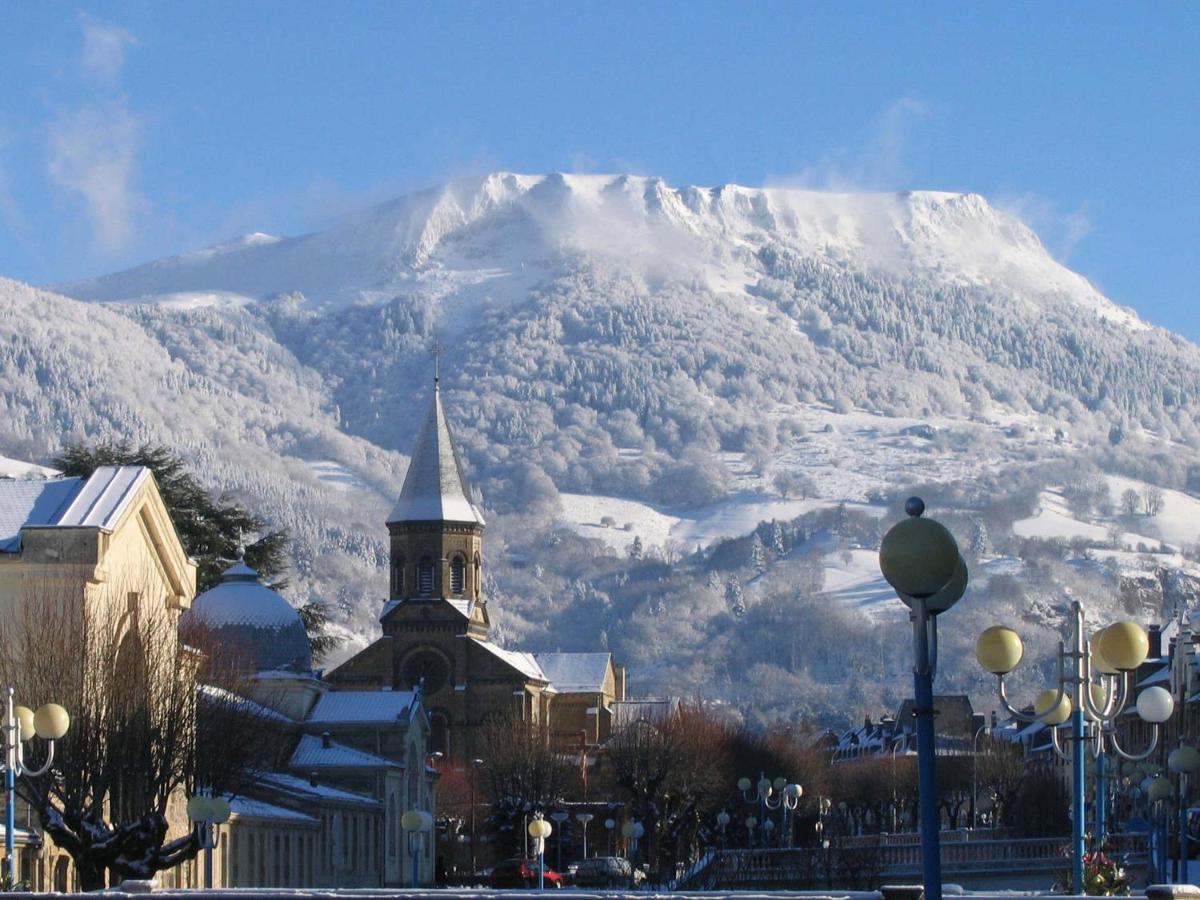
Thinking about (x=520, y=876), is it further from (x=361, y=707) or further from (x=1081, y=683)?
(x=1081, y=683)

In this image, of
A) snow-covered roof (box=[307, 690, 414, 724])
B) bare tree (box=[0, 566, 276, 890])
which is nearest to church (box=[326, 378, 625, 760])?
snow-covered roof (box=[307, 690, 414, 724])

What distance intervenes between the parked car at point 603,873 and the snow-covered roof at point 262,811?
1006 centimetres

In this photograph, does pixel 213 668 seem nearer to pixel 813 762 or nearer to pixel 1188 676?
pixel 1188 676

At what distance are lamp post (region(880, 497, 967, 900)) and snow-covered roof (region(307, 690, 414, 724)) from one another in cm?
9210

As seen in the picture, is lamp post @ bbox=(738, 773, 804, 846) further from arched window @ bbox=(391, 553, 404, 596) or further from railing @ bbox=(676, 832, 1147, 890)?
arched window @ bbox=(391, 553, 404, 596)

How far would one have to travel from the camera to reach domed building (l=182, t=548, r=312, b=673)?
99.5m

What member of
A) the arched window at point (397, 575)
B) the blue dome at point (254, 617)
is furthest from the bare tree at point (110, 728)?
the arched window at point (397, 575)

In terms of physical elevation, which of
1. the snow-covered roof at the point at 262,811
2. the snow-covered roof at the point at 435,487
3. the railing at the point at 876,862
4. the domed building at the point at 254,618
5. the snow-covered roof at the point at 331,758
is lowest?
the railing at the point at 876,862

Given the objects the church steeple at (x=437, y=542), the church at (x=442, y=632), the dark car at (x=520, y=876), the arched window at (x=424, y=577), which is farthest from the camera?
the church steeple at (x=437, y=542)

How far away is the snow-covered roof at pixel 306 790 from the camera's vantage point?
8775 centimetres

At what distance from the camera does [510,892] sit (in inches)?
1235

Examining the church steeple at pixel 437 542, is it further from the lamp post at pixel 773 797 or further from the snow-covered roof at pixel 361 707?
the snow-covered roof at pixel 361 707

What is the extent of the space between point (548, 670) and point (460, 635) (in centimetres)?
4055

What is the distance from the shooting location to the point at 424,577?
15775 centimetres
